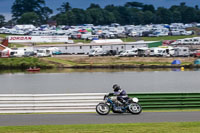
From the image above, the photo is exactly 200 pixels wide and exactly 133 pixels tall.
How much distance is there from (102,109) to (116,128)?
3.86 m

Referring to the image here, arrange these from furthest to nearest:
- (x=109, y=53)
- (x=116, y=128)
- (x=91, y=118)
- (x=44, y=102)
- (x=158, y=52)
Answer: (x=109, y=53) → (x=158, y=52) → (x=44, y=102) → (x=91, y=118) → (x=116, y=128)

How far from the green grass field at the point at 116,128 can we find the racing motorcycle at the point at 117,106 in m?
2.85

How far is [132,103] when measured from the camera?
23.2 m

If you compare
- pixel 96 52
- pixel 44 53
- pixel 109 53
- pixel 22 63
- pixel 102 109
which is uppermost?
pixel 96 52

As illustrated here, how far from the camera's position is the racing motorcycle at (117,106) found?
23188 millimetres

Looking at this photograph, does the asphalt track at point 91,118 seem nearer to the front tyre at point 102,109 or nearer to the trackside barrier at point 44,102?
the front tyre at point 102,109

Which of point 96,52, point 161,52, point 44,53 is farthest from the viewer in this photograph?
point 44,53

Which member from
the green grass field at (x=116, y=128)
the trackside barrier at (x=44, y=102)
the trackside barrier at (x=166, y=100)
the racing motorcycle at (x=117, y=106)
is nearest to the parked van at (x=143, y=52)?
the trackside barrier at (x=166, y=100)

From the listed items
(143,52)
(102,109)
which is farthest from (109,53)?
(102,109)

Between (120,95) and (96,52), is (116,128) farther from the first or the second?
A: (96,52)

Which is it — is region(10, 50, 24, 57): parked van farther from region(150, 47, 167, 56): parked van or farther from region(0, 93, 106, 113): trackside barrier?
region(0, 93, 106, 113): trackside barrier

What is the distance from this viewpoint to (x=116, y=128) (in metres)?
19.5

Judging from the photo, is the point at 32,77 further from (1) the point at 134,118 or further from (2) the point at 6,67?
(1) the point at 134,118

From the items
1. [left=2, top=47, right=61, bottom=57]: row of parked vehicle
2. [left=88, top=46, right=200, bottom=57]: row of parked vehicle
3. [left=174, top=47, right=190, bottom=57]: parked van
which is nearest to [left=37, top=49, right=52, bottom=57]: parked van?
[left=2, top=47, right=61, bottom=57]: row of parked vehicle
